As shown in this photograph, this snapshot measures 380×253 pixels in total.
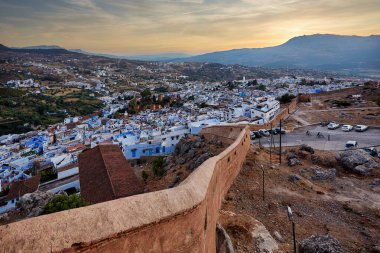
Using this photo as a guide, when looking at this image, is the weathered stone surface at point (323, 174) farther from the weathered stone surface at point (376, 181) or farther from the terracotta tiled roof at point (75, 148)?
the terracotta tiled roof at point (75, 148)

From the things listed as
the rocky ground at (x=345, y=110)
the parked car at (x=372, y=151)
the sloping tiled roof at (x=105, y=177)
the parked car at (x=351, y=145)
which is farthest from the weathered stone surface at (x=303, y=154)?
the rocky ground at (x=345, y=110)

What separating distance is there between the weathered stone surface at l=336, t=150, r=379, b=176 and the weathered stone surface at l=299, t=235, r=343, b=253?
9.25 meters

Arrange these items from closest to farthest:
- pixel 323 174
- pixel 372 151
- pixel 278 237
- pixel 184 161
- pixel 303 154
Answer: pixel 278 237 < pixel 323 174 < pixel 303 154 < pixel 372 151 < pixel 184 161

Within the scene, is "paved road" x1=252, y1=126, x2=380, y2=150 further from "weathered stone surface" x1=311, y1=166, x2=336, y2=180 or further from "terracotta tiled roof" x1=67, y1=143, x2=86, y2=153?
"terracotta tiled roof" x1=67, y1=143, x2=86, y2=153

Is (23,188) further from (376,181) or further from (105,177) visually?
(376,181)

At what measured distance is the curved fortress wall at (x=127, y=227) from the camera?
275 cm

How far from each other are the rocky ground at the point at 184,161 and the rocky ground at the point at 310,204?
4.25 m

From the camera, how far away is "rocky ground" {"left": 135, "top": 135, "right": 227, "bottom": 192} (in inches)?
704

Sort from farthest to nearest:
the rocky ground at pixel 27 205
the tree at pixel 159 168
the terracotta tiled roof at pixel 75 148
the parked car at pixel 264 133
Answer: the terracotta tiled roof at pixel 75 148 < the parked car at pixel 264 133 < the tree at pixel 159 168 < the rocky ground at pixel 27 205

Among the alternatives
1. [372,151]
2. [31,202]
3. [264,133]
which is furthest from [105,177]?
[372,151]

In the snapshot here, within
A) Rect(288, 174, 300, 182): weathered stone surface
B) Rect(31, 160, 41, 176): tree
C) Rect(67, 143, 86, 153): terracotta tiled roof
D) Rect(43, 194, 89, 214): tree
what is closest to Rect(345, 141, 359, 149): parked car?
Rect(288, 174, 300, 182): weathered stone surface

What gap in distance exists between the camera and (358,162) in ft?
49.4

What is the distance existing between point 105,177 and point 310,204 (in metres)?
11.5

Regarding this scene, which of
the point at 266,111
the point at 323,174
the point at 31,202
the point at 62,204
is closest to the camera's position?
the point at 62,204
